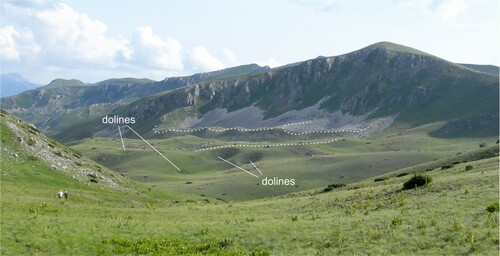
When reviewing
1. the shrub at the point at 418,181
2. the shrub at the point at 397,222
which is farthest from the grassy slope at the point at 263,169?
the shrub at the point at 397,222

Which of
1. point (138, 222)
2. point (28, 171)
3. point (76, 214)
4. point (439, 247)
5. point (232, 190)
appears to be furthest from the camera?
point (232, 190)

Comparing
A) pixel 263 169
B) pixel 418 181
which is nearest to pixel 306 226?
pixel 418 181

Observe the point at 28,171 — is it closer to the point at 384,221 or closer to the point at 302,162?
the point at 384,221

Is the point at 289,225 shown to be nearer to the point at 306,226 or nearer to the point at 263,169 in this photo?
the point at 306,226

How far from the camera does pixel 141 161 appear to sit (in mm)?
183625

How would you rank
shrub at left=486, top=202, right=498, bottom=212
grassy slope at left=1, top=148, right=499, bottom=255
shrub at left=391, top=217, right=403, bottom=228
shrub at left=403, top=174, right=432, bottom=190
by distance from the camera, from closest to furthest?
grassy slope at left=1, top=148, right=499, bottom=255
shrub at left=486, top=202, right=498, bottom=212
shrub at left=391, top=217, right=403, bottom=228
shrub at left=403, top=174, right=432, bottom=190

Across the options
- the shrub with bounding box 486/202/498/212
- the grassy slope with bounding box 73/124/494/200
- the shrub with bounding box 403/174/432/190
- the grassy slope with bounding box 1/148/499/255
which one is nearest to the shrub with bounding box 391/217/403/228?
the grassy slope with bounding box 1/148/499/255

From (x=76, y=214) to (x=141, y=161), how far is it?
147 metres

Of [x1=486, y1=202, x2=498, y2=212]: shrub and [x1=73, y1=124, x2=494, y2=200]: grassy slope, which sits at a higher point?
[x1=486, y1=202, x2=498, y2=212]: shrub

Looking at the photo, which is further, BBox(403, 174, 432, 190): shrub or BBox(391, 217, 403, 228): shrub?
BBox(403, 174, 432, 190): shrub

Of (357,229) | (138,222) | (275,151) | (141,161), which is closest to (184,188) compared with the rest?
(141,161)

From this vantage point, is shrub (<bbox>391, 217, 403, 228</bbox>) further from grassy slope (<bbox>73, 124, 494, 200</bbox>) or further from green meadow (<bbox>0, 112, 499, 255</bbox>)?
grassy slope (<bbox>73, 124, 494, 200</bbox>)

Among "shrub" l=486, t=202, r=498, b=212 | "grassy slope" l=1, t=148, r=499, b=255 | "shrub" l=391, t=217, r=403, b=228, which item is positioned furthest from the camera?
"shrub" l=391, t=217, r=403, b=228

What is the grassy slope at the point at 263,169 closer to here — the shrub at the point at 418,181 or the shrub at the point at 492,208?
the shrub at the point at 418,181
